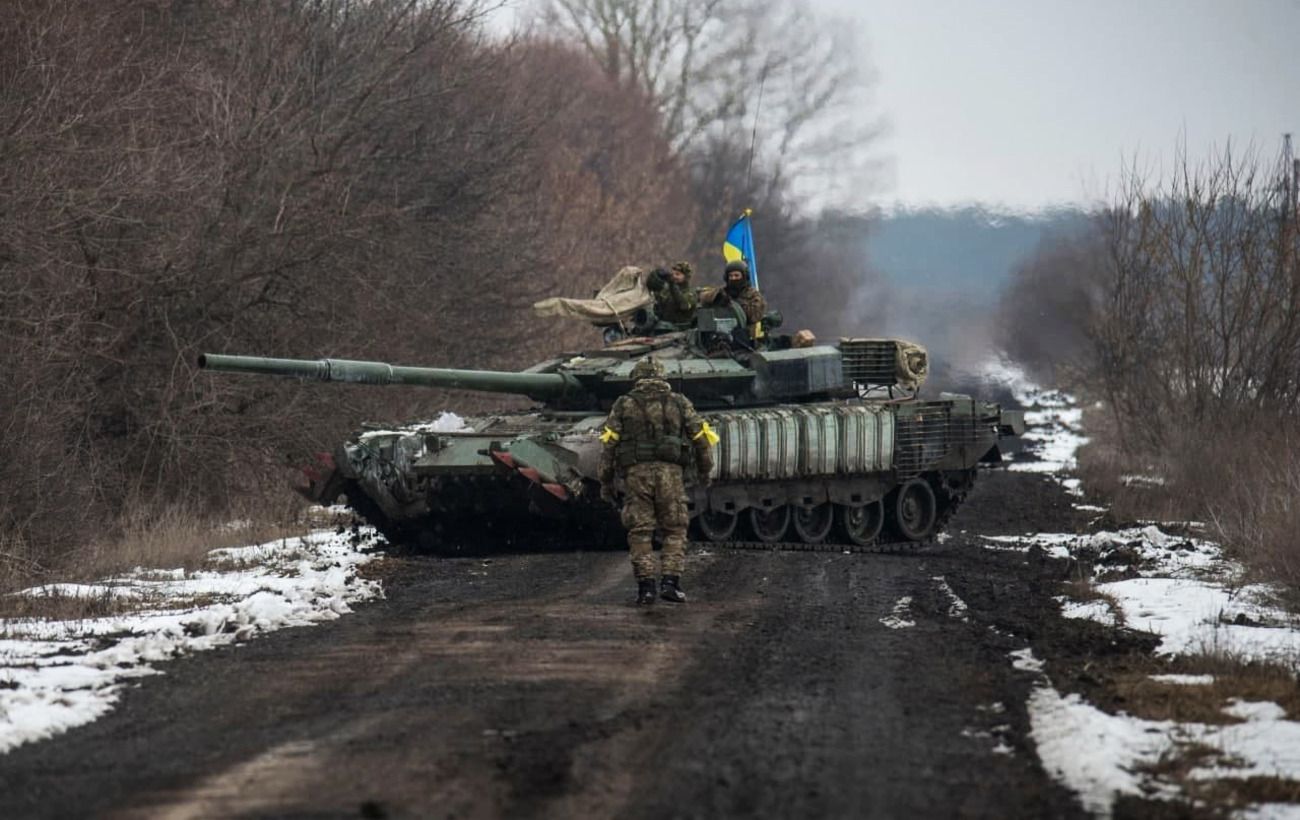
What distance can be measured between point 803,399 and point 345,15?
8.24 metres

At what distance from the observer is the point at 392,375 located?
15.6m

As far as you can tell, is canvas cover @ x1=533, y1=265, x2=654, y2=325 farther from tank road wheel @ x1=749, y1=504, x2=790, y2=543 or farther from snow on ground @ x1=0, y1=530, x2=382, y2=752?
snow on ground @ x1=0, y1=530, x2=382, y2=752

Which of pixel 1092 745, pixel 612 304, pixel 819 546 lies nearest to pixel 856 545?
pixel 819 546

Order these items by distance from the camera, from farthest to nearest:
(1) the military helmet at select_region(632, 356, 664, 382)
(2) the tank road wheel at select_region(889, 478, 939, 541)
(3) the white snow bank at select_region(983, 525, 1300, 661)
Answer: (2) the tank road wheel at select_region(889, 478, 939, 541) → (1) the military helmet at select_region(632, 356, 664, 382) → (3) the white snow bank at select_region(983, 525, 1300, 661)

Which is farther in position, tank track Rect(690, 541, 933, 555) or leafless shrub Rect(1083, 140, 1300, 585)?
leafless shrub Rect(1083, 140, 1300, 585)

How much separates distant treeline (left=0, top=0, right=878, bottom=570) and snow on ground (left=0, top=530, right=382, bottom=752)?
4.06 ft

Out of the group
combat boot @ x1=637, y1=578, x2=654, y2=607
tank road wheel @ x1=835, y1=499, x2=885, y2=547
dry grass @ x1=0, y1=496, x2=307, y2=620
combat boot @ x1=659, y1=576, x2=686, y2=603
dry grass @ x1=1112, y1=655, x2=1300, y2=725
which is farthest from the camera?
tank road wheel @ x1=835, y1=499, x2=885, y2=547

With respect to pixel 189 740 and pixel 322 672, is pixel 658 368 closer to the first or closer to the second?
pixel 322 672

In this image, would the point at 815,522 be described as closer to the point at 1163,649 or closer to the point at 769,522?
the point at 769,522

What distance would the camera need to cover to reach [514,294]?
87.1 feet

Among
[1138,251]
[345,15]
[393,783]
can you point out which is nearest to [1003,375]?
[1138,251]

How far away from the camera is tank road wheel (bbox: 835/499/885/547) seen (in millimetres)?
19203

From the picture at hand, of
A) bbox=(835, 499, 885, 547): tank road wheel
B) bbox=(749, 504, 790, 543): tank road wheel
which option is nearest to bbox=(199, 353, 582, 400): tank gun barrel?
bbox=(749, 504, 790, 543): tank road wheel

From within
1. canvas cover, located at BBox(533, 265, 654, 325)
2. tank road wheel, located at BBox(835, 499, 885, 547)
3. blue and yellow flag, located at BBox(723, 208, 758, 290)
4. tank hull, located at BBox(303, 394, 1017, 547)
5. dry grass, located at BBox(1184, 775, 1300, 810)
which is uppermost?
blue and yellow flag, located at BBox(723, 208, 758, 290)
